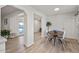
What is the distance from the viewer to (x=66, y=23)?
8062 millimetres

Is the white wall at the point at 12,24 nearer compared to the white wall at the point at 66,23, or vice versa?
the white wall at the point at 12,24

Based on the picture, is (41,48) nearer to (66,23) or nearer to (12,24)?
(12,24)

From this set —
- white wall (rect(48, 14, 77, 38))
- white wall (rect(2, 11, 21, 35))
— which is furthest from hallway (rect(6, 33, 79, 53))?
white wall (rect(48, 14, 77, 38))

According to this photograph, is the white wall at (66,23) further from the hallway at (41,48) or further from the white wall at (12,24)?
the hallway at (41,48)

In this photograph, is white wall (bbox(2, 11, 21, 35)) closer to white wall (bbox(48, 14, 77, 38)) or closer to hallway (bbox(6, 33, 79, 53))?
hallway (bbox(6, 33, 79, 53))

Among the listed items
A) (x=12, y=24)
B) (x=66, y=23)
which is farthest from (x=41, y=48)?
(x=66, y=23)

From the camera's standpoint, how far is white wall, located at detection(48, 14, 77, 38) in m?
7.83

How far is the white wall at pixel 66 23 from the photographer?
25.7 ft

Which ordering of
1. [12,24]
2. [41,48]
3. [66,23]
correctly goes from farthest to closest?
[66,23] < [12,24] < [41,48]

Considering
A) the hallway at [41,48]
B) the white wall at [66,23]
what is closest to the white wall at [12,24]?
the hallway at [41,48]

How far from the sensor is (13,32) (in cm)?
764

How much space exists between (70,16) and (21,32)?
4.21 meters
